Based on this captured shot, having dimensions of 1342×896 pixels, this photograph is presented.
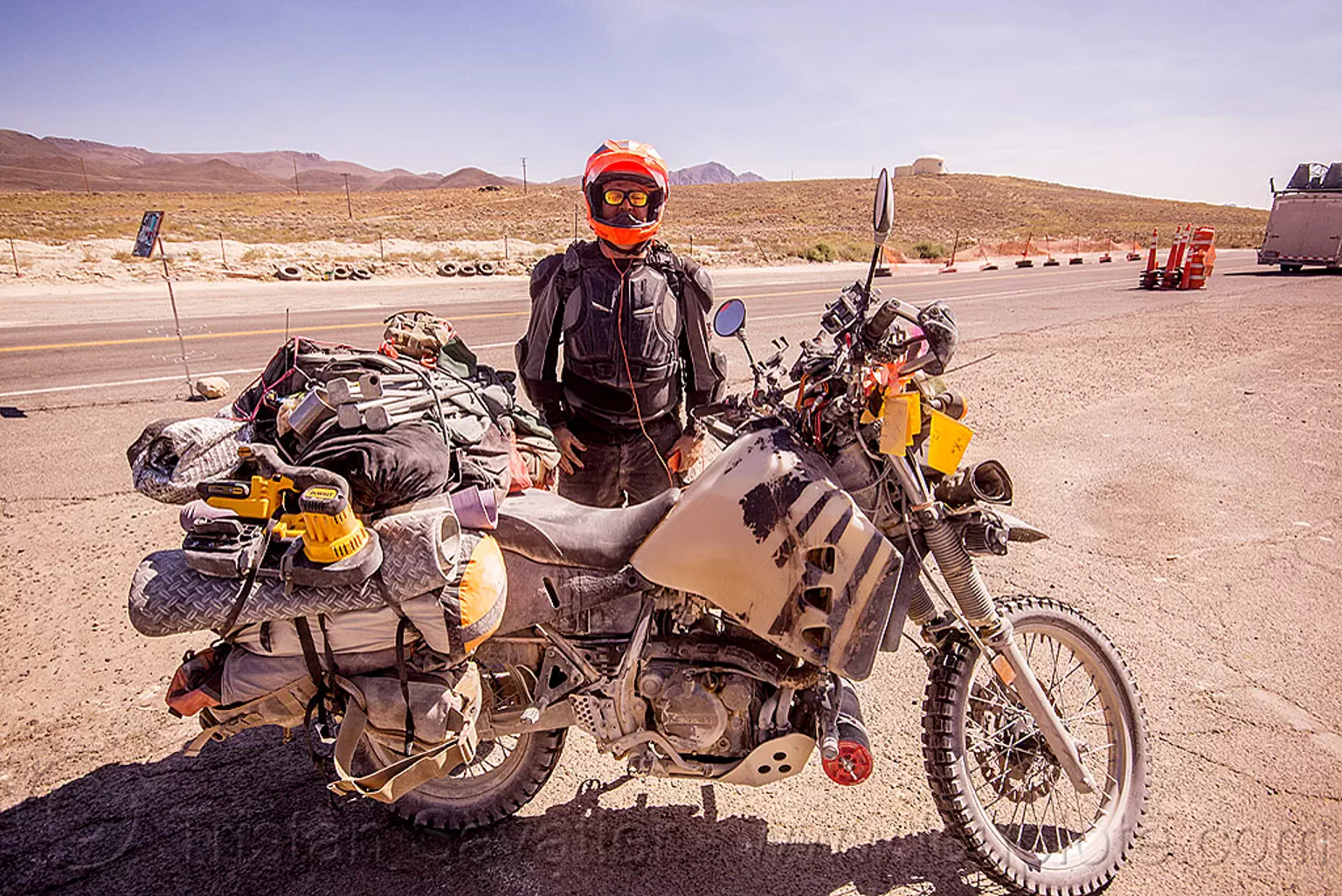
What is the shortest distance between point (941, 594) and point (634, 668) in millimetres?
981

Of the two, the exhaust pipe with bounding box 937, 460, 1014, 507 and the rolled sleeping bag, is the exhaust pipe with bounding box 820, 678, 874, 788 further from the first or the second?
the rolled sleeping bag

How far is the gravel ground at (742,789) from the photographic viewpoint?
8.44 feet

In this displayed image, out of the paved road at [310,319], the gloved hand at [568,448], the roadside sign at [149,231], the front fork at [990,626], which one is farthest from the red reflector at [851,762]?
the roadside sign at [149,231]

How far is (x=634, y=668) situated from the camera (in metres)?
2.38

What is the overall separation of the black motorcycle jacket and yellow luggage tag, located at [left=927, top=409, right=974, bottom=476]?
1508mm

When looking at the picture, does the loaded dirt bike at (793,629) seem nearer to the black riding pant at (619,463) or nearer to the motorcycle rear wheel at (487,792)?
the motorcycle rear wheel at (487,792)

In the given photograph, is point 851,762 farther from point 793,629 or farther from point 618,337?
point 618,337

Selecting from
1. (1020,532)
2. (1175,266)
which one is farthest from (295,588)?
(1175,266)

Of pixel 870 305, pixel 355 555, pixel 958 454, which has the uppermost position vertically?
pixel 870 305

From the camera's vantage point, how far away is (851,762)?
2.36 metres

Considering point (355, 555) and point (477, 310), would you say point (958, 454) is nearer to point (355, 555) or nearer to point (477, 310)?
point (355, 555)

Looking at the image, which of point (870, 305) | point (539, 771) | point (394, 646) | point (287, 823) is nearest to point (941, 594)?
point (870, 305)

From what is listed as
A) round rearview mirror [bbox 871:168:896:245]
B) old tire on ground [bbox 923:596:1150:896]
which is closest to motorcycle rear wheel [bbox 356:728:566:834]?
old tire on ground [bbox 923:596:1150:896]

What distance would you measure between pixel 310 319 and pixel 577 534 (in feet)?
44.4
